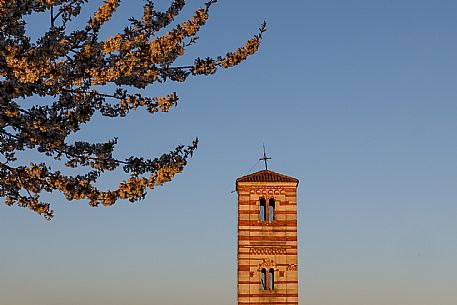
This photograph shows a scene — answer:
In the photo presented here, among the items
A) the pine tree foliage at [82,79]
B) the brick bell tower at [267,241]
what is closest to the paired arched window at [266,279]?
the brick bell tower at [267,241]

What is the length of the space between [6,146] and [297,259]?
23.6 m

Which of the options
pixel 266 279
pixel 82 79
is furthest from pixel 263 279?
pixel 82 79

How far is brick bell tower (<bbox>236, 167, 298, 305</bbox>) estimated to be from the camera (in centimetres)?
3228

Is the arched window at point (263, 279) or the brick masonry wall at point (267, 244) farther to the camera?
the arched window at point (263, 279)

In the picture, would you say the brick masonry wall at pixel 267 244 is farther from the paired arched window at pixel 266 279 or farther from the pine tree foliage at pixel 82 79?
the pine tree foliage at pixel 82 79

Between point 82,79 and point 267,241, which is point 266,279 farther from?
point 82,79

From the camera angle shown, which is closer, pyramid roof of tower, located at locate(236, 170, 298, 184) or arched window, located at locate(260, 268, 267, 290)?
arched window, located at locate(260, 268, 267, 290)

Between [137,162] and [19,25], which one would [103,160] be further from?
[19,25]

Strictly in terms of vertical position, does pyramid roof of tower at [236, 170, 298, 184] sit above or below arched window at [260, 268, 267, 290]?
above

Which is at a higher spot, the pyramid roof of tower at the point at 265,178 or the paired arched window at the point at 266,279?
the pyramid roof of tower at the point at 265,178

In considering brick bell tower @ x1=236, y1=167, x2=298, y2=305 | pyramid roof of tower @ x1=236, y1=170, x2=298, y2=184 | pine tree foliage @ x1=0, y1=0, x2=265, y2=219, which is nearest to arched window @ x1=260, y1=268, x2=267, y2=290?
brick bell tower @ x1=236, y1=167, x2=298, y2=305

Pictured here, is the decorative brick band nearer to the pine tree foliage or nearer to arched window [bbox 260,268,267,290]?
arched window [bbox 260,268,267,290]

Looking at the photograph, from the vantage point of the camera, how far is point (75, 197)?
32.7ft

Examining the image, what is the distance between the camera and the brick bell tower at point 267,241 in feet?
106
